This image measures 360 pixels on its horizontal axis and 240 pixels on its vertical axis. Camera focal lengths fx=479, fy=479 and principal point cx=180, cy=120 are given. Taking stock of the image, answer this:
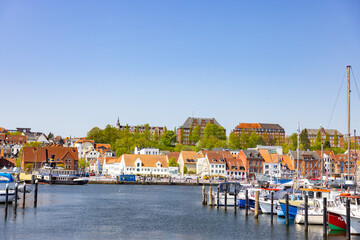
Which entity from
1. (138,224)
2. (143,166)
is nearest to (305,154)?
(143,166)

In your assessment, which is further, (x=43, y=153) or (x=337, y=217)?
(x=43, y=153)

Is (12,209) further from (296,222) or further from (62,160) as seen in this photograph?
(62,160)

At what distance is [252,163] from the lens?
145750mm

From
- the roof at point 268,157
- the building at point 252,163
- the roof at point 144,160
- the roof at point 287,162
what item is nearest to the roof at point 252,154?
the building at point 252,163

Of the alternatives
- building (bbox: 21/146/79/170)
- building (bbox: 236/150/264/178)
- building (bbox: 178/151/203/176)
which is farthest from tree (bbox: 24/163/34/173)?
building (bbox: 236/150/264/178)

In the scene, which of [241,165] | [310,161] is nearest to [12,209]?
[241,165]

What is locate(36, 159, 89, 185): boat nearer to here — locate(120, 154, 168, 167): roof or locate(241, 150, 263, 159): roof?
locate(120, 154, 168, 167): roof

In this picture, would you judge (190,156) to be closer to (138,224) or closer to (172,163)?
(172,163)

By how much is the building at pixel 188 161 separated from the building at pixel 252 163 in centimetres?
1473

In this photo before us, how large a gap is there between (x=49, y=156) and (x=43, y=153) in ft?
6.31

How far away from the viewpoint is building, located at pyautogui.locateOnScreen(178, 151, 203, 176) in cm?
14871

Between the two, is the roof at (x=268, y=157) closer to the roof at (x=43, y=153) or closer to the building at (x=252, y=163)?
the building at (x=252, y=163)

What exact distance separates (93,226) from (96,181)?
7602 cm

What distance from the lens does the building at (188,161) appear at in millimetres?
148712
